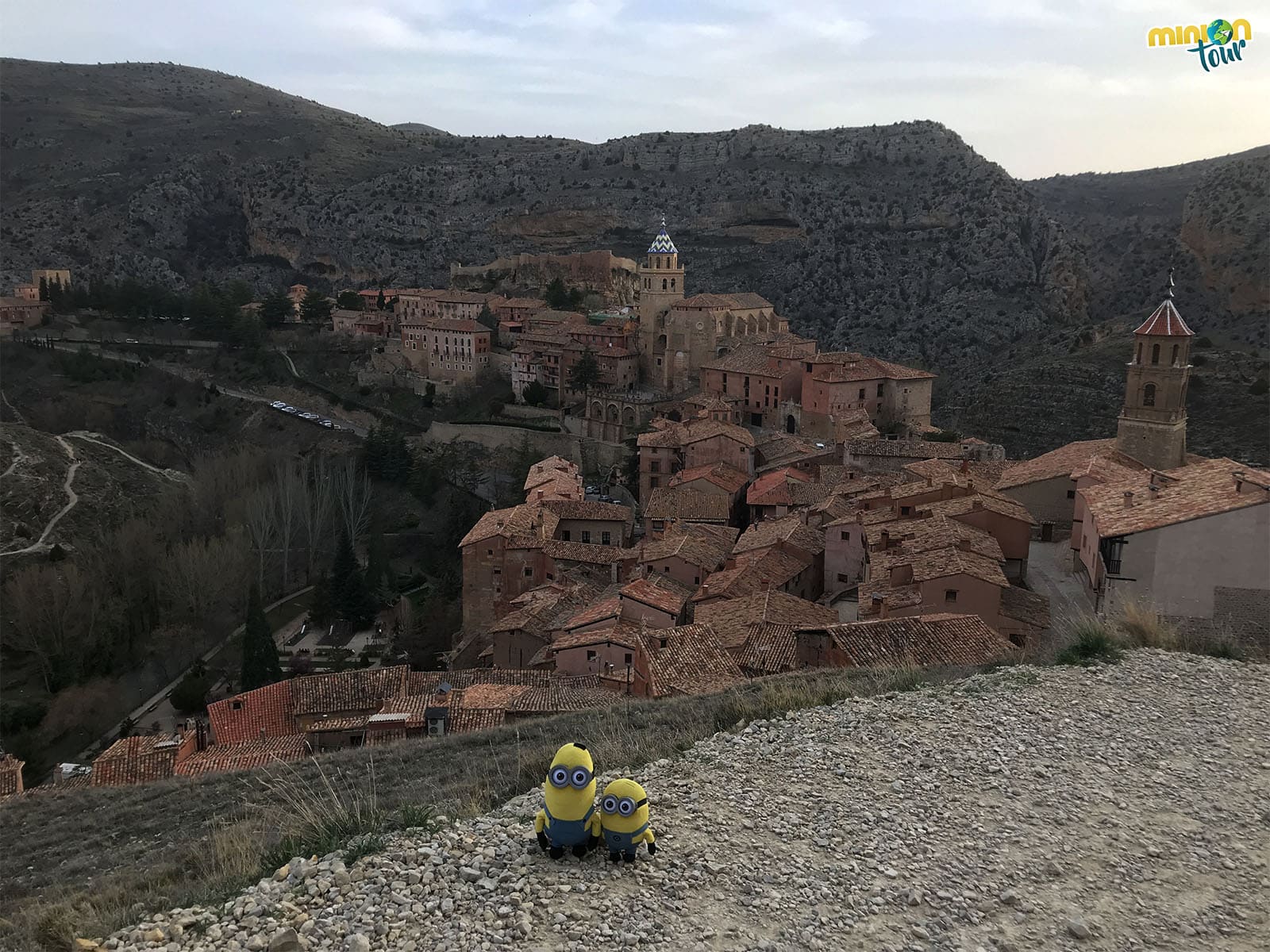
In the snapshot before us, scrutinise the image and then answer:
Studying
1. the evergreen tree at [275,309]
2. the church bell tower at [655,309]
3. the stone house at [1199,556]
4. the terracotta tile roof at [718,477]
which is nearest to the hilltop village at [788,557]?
the stone house at [1199,556]

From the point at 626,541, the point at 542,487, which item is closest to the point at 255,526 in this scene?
the point at 542,487

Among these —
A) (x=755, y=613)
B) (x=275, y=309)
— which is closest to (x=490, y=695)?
(x=755, y=613)

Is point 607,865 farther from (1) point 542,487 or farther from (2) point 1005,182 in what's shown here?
(2) point 1005,182

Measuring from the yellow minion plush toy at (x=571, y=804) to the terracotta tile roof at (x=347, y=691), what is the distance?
1207 cm

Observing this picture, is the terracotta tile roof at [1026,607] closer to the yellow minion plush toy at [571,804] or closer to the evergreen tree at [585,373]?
the yellow minion plush toy at [571,804]

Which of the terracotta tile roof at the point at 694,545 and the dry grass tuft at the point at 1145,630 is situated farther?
the terracotta tile roof at the point at 694,545

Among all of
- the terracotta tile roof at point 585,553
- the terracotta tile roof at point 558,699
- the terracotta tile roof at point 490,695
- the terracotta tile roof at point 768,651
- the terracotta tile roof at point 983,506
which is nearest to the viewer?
the terracotta tile roof at point 768,651

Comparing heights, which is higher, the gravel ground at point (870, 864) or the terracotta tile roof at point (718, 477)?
the gravel ground at point (870, 864)

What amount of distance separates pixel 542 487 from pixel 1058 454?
1509cm

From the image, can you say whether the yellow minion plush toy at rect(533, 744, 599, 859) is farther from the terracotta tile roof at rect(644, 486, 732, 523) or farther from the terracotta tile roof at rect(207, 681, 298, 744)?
the terracotta tile roof at rect(644, 486, 732, 523)

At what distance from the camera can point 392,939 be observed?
4.48 m

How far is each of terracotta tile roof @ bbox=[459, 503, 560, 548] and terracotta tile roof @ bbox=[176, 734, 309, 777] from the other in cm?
921

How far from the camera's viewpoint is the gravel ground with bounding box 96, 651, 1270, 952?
4496mm

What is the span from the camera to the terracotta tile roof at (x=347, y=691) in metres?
16.7
